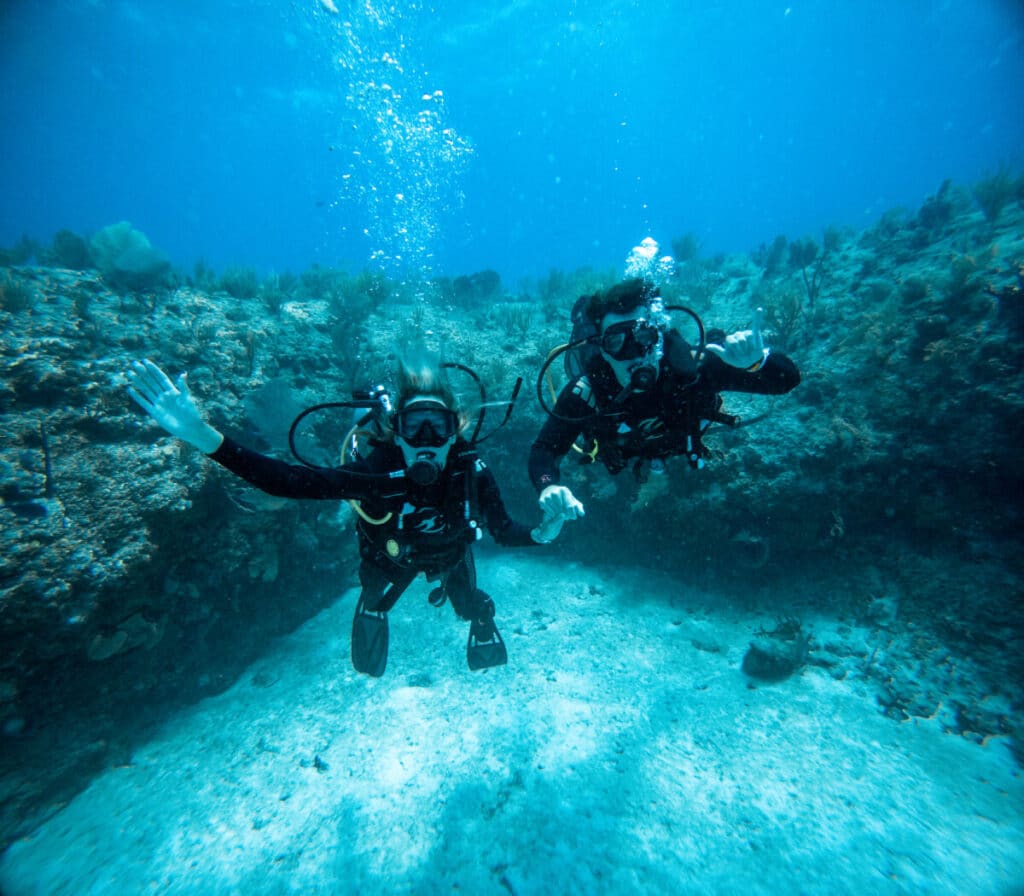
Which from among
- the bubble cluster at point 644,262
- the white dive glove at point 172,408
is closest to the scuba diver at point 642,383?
the white dive glove at point 172,408

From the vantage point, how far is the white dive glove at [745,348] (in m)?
3.67

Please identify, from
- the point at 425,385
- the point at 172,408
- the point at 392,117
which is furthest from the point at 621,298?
the point at 392,117

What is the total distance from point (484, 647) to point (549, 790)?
1583 mm

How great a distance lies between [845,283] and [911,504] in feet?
20.9

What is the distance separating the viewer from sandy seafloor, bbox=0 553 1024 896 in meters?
3.89

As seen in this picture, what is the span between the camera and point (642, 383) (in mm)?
3811

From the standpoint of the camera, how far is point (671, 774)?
4617 millimetres

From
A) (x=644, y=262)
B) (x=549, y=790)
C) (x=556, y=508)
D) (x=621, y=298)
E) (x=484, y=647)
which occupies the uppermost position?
(x=644, y=262)

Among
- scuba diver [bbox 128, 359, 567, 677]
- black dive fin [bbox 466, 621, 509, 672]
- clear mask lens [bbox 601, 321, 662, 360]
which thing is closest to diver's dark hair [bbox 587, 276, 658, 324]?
clear mask lens [bbox 601, 321, 662, 360]

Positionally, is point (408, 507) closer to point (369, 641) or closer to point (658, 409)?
point (369, 641)

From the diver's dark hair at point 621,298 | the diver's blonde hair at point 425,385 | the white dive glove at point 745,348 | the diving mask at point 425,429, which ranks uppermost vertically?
the diver's dark hair at point 621,298

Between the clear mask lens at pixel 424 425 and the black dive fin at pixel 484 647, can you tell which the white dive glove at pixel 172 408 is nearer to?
the clear mask lens at pixel 424 425

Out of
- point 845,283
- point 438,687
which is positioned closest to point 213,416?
point 438,687

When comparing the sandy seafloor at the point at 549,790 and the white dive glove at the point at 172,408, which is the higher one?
the white dive glove at the point at 172,408
